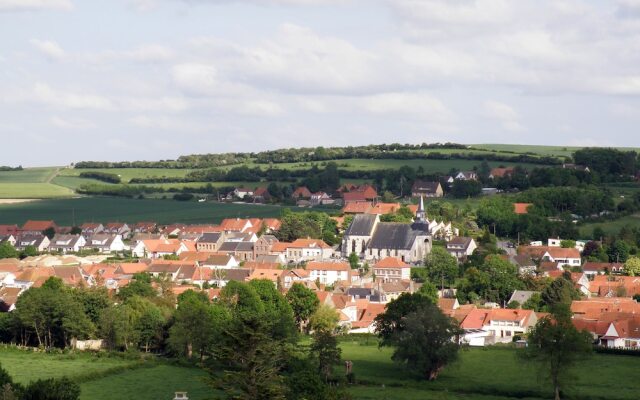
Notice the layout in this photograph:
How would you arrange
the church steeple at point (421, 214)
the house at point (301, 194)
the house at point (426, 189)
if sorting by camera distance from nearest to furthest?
the church steeple at point (421, 214) → the house at point (426, 189) → the house at point (301, 194)

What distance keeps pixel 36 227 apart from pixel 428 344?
244ft

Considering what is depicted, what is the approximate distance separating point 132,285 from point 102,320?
1019cm

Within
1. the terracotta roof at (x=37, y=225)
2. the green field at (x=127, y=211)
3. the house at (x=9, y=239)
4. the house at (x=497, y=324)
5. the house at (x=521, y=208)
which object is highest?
the house at (x=521, y=208)

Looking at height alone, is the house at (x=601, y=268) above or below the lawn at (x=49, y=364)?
above

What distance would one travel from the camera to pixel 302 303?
74.6 meters

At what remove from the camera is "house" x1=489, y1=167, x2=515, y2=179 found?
451 ft

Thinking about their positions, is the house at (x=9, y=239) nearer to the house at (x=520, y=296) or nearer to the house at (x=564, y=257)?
the house at (x=564, y=257)

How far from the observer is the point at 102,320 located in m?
67.2

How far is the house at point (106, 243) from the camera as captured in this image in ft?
380

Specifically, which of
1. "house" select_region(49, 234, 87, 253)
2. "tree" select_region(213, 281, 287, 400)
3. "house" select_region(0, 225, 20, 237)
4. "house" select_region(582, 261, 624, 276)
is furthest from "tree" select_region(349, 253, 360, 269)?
"tree" select_region(213, 281, 287, 400)

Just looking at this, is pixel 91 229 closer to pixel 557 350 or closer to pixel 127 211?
pixel 127 211

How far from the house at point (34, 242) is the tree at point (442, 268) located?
134ft

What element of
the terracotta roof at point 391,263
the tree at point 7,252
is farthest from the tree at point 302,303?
the tree at point 7,252

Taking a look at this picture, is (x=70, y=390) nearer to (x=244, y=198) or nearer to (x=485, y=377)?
(x=485, y=377)
